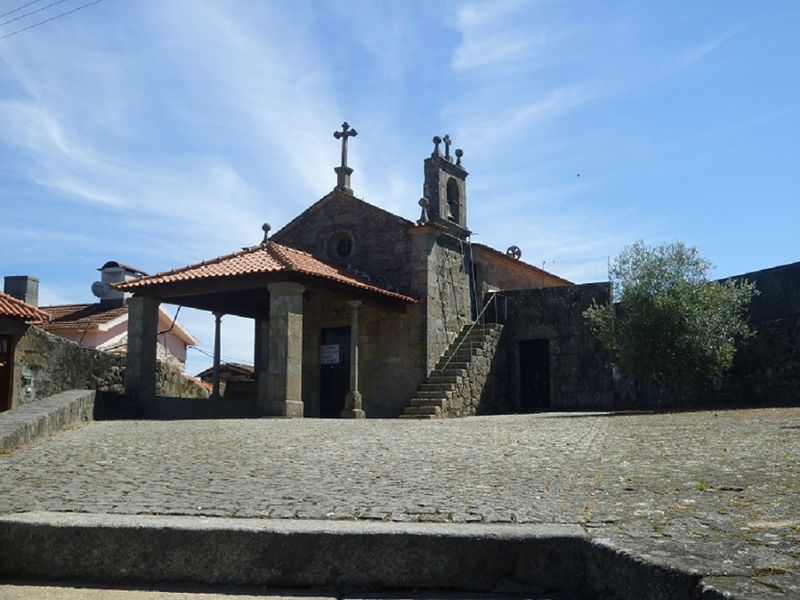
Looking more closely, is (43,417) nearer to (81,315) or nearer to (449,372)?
(449,372)

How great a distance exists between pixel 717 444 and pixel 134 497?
5.33 metres

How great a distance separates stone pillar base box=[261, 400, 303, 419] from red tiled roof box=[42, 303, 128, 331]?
41.2 ft

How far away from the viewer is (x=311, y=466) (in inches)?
255

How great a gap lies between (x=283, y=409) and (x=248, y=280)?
106 inches

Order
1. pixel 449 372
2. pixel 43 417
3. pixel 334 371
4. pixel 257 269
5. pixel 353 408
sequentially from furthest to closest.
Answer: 1. pixel 334 371
2. pixel 449 372
3. pixel 353 408
4. pixel 257 269
5. pixel 43 417

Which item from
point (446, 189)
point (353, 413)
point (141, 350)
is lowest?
point (353, 413)

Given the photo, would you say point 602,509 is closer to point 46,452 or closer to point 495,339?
point 46,452

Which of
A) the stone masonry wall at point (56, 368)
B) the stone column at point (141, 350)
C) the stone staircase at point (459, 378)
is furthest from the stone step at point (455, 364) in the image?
the stone masonry wall at point (56, 368)

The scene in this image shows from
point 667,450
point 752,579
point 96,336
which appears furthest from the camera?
point 96,336

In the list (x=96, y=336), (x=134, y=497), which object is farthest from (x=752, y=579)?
(x=96, y=336)

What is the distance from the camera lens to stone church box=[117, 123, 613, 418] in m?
15.7

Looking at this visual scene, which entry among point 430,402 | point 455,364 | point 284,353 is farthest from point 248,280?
point 455,364

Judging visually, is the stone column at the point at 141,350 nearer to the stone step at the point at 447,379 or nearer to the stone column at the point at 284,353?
→ the stone column at the point at 284,353

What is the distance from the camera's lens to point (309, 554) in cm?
378
